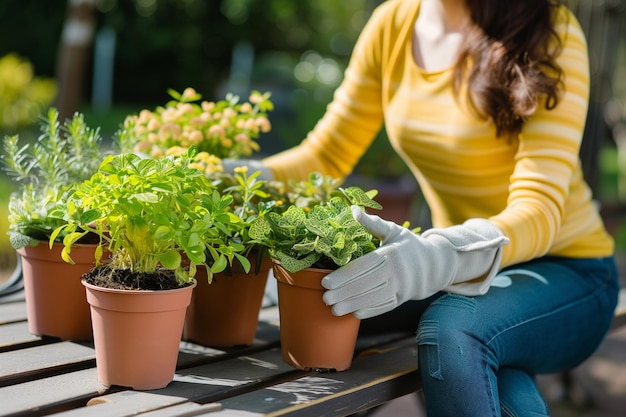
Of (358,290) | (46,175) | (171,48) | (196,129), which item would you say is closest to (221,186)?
(196,129)

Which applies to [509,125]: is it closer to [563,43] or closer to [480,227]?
[563,43]

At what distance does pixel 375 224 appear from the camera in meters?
1.21

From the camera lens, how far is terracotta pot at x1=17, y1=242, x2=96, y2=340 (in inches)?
52.6

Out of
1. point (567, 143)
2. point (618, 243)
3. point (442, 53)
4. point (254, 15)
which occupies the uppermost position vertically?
point (254, 15)

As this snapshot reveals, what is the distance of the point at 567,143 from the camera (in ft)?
5.08

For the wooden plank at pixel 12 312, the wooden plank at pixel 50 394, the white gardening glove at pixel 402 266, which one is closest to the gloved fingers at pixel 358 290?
the white gardening glove at pixel 402 266

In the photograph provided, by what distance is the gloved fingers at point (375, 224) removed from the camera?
120 cm

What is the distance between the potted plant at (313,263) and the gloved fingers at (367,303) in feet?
0.09

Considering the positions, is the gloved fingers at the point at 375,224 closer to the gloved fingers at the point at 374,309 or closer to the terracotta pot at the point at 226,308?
the gloved fingers at the point at 374,309

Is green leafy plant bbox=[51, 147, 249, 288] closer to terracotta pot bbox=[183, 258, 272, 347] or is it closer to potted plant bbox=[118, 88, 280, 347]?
potted plant bbox=[118, 88, 280, 347]

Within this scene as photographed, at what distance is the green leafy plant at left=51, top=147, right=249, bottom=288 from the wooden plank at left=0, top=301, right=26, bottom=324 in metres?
0.38

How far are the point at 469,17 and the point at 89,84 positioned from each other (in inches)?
473

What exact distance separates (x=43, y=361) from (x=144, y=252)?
26 centimetres

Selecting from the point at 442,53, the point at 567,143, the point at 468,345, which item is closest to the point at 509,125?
the point at 567,143
